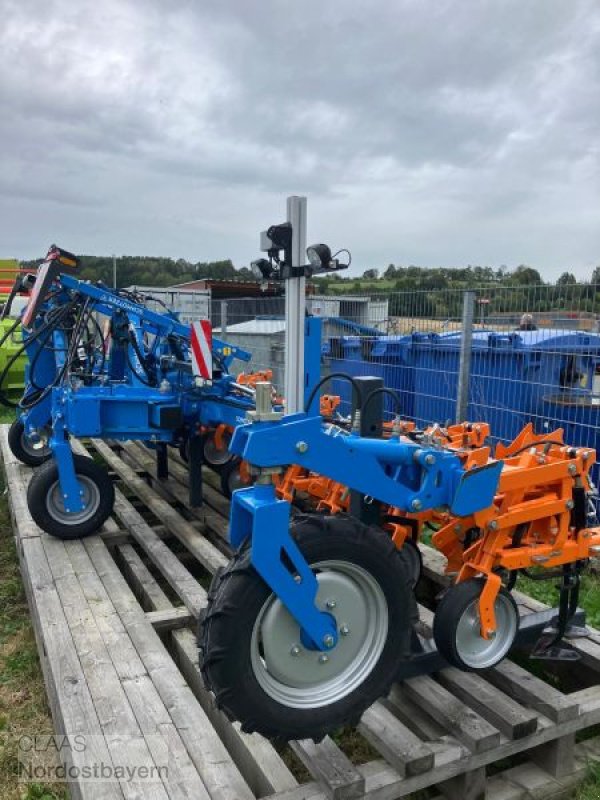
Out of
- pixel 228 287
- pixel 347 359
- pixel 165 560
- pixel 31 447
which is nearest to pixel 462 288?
pixel 347 359

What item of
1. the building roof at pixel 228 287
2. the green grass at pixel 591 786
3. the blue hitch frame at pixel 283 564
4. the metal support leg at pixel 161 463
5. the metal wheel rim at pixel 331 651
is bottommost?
the green grass at pixel 591 786

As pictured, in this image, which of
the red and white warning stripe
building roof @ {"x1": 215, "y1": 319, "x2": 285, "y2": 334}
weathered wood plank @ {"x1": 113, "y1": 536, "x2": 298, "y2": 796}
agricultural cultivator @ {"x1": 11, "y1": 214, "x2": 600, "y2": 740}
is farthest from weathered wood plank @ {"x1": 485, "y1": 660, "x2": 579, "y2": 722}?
building roof @ {"x1": 215, "y1": 319, "x2": 285, "y2": 334}

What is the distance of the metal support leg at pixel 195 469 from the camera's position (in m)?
5.00

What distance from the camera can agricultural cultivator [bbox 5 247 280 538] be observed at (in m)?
4.30

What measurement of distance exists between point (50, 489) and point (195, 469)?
1111 mm

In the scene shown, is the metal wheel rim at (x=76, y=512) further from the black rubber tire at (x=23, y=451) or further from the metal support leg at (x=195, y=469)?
the black rubber tire at (x=23, y=451)

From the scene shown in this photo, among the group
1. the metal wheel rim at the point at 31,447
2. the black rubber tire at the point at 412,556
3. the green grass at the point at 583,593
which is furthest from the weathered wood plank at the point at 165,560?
the green grass at the point at 583,593

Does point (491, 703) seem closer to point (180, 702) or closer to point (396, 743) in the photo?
point (396, 743)

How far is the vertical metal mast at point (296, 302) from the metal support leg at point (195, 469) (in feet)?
8.13

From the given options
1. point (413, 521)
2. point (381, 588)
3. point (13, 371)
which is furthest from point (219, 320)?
point (381, 588)

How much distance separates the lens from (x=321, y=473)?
6.89 ft

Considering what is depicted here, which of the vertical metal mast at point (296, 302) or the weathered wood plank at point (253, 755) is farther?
the vertical metal mast at point (296, 302)

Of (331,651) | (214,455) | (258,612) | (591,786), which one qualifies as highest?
(258,612)

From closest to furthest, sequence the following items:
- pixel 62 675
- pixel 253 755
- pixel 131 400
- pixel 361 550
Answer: pixel 361 550, pixel 253 755, pixel 62 675, pixel 131 400
